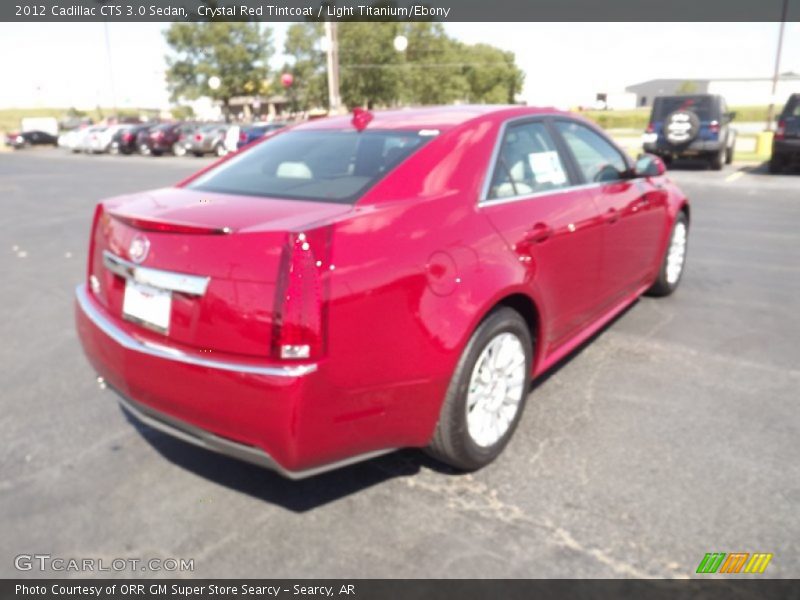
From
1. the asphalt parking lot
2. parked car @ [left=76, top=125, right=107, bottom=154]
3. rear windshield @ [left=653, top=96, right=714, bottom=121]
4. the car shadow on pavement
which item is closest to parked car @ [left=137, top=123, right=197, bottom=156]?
parked car @ [left=76, top=125, right=107, bottom=154]

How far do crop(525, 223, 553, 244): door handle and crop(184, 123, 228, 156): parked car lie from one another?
1053 inches

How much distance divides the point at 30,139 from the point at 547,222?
4936cm

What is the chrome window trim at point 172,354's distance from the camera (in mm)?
2188

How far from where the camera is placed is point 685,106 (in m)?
16.7

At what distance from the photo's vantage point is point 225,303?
228 centimetres

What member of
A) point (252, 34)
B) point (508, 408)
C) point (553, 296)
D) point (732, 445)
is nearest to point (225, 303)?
point (508, 408)

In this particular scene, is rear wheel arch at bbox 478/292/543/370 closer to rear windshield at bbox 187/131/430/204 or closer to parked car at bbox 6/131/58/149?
rear windshield at bbox 187/131/430/204

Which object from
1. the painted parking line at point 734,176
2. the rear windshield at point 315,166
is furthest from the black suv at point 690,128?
the rear windshield at point 315,166

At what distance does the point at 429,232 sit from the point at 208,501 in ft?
4.78

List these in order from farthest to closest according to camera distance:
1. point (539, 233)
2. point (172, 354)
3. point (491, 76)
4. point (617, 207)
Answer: point (491, 76) < point (617, 207) < point (539, 233) < point (172, 354)

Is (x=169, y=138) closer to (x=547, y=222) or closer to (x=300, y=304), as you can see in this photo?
(x=547, y=222)

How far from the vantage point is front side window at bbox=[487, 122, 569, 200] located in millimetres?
3150

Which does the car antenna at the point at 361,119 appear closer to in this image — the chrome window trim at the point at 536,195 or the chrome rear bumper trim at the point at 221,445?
the chrome window trim at the point at 536,195
